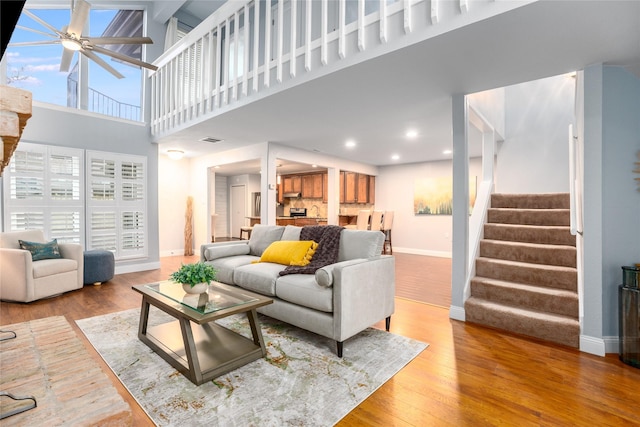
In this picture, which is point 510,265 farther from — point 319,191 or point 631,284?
point 319,191

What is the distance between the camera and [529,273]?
3.22 meters

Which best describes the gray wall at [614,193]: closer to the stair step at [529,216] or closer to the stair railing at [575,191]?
the stair railing at [575,191]

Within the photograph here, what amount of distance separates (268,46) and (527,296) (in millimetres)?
3756

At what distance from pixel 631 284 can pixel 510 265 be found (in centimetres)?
105

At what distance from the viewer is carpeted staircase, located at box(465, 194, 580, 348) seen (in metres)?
2.78

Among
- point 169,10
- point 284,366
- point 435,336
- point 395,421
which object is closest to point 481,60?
point 435,336

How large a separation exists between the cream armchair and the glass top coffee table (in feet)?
6.69

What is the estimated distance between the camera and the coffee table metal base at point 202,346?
201 cm

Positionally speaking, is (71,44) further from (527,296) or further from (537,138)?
(537,138)

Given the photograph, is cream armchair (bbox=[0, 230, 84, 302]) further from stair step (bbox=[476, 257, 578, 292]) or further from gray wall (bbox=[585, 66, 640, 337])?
gray wall (bbox=[585, 66, 640, 337])

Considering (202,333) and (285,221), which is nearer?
(202,333)

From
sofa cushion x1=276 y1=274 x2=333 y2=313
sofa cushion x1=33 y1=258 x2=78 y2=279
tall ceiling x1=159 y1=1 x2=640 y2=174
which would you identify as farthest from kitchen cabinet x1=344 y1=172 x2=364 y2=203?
sofa cushion x1=33 y1=258 x2=78 y2=279

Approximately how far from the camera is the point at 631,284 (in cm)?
235

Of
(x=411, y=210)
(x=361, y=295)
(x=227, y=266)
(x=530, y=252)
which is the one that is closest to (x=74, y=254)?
(x=227, y=266)
